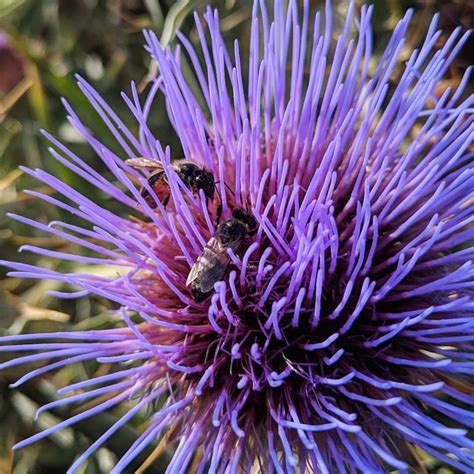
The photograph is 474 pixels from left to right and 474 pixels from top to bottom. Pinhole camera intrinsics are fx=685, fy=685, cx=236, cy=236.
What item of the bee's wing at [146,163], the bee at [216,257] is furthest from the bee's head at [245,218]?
the bee's wing at [146,163]

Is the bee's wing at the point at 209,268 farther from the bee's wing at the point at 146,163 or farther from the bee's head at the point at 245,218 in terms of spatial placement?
the bee's wing at the point at 146,163

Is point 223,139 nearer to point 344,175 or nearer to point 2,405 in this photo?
point 344,175

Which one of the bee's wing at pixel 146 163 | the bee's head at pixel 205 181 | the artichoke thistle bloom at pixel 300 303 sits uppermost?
the bee's wing at pixel 146 163

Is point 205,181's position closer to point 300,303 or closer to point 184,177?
point 184,177

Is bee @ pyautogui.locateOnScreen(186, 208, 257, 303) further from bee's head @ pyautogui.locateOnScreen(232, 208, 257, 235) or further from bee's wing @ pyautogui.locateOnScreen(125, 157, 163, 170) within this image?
bee's wing @ pyautogui.locateOnScreen(125, 157, 163, 170)

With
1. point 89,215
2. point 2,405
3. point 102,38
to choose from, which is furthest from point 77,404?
point 102,38

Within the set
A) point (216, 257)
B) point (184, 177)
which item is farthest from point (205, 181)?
point (216, 257)

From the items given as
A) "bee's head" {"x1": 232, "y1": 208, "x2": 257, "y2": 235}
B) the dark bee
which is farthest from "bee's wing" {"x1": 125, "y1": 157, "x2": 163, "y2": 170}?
"bee's head" {"x1": 232, "y1": 208, "x2": 257, "y2": 235}
